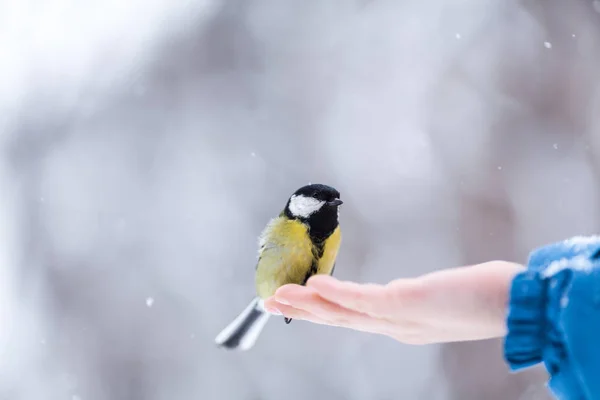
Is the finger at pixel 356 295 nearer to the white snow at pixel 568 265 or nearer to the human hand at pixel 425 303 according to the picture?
the human hand at pixel 425 303

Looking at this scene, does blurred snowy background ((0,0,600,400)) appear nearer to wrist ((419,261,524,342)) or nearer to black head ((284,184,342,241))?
black head ((284,184,342,241))

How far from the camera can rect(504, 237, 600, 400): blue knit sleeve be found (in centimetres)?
35

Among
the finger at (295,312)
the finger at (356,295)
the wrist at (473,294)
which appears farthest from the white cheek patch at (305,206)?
the wrist at (473,294)

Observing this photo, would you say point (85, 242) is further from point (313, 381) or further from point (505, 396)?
point (505, 396)

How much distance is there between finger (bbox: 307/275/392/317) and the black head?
1.09ft

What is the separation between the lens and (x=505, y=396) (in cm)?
211

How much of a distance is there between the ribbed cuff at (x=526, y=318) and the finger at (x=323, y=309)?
173 millimetres

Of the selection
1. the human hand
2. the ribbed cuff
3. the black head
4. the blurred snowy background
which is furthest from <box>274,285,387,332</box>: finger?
the blurred snowy background

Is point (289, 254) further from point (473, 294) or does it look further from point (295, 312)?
point (473, 294)

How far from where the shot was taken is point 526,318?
0.40 meters

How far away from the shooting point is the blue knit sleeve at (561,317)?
0.35 m

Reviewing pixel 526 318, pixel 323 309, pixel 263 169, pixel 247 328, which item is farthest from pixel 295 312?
pixel 263 169

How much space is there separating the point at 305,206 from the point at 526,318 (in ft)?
1.92

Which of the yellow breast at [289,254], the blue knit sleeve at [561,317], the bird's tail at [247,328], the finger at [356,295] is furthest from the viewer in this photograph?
the bird's tail at [247,328]
